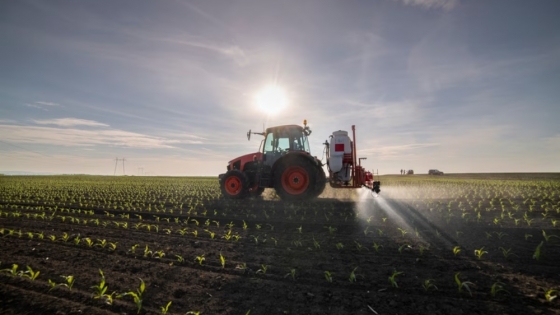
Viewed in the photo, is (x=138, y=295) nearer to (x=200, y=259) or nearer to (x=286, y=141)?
(x=200, y=259)

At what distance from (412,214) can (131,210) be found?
→ 1018cm

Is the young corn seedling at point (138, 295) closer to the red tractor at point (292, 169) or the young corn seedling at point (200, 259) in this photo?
the young corn seedling at point (200, 259)

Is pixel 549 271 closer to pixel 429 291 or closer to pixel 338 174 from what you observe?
pixel 429 291

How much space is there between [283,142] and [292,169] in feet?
4.96

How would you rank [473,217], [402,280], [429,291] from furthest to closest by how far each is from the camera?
[473,217], [402,280], [429,291]

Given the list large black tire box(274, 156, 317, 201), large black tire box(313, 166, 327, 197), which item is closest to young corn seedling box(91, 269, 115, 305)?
large black tire box(274, 156, 317, 201)

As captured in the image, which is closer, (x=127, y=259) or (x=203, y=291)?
(x=203, y=291)

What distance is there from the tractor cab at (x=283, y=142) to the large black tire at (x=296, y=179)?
79 cm

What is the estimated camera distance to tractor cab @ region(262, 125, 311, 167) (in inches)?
493

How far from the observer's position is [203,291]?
12.9 feet

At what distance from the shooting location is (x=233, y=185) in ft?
43.2

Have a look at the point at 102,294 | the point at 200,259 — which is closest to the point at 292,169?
the point at 200,259

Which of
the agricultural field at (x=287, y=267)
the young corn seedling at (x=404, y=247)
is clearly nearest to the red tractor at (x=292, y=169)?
the agricultural field at (x=287, y=267)

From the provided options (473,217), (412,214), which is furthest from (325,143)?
(473,217)
